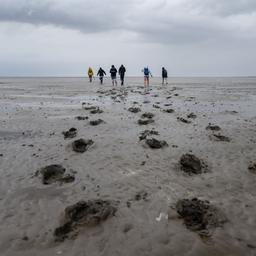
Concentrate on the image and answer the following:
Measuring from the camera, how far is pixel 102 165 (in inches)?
300

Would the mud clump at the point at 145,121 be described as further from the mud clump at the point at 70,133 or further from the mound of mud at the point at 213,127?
the mud clump at the point at 70,133

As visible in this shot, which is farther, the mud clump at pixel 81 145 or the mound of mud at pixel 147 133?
the mound of mud at pixel 147 133

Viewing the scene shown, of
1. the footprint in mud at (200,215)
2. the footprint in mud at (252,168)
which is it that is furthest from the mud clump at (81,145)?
the footprint in mud at (252,168)

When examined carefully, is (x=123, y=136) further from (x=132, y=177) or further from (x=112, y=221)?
(x=112, y=221)

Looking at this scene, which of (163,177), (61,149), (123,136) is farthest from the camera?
(123,136)

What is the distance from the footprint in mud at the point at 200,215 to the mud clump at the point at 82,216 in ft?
3.65

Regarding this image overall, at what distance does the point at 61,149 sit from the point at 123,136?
2.19m

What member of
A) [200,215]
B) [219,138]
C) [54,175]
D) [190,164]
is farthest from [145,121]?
[200,215]

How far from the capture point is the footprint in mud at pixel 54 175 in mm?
6684

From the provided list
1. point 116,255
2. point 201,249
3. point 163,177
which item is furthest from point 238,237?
point 163,177

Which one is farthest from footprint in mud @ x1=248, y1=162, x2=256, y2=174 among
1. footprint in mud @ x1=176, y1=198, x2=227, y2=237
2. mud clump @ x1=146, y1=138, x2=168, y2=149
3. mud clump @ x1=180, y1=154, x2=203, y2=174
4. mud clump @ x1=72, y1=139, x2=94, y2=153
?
mud clump @ x1=72, y1=139, x2=94, y2=153

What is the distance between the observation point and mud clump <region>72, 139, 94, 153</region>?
28.6 ft

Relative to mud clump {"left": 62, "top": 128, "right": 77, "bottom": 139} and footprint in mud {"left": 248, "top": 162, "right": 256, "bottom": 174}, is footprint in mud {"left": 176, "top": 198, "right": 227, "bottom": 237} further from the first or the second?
mud clump {"left": 62, "top": 128, "right": 77, "bottom": 139}

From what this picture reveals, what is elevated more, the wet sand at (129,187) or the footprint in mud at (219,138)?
the footprint in mud at (219,138)
